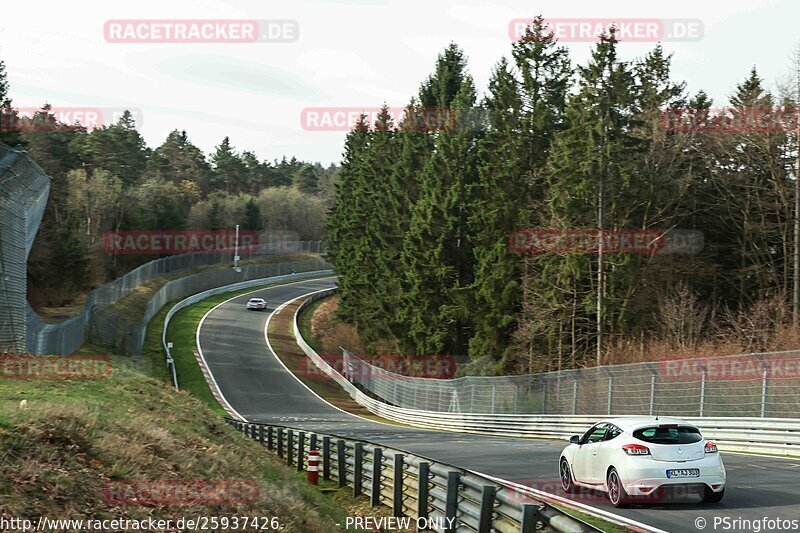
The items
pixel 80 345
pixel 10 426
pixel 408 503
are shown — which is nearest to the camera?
pixel 10 426

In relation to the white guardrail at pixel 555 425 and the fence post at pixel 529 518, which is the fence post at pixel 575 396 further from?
the fence post at pixel 529 518

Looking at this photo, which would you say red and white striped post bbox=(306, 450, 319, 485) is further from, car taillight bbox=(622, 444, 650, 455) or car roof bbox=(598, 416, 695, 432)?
car taillight bbox=(622, 444, 650, 455)

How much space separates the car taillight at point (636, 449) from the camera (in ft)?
44.7

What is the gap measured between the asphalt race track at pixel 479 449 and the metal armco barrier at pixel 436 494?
2.53 metres

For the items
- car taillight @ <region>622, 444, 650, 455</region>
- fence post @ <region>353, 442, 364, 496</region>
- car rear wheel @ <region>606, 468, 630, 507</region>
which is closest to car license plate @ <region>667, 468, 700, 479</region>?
car taillight @ <region>622, 444, 650, 455</region>

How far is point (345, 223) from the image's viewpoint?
292 ft

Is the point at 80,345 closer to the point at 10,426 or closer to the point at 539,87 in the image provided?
the point at 539,87

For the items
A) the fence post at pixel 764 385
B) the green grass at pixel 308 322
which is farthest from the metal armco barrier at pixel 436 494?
the green grass at pixel 308 322

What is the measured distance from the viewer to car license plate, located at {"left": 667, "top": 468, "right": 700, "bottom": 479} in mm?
13430

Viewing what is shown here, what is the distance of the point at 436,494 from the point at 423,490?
0.54 meters

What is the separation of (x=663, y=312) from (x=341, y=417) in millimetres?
19680

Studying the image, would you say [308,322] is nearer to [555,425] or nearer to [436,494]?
[555,425]

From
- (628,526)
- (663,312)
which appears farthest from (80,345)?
(628,526)

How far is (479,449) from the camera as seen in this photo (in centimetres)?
2661
